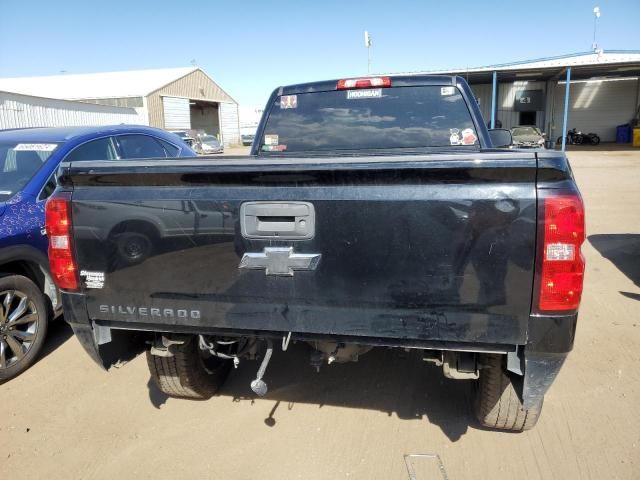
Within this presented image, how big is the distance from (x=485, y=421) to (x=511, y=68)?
3178cm

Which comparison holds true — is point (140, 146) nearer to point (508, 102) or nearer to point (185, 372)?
point (185, 372)

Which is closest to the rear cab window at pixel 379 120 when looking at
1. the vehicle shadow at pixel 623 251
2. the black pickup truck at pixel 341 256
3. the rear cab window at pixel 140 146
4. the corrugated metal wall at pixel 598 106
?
the black pickup truck at pixel 341 256

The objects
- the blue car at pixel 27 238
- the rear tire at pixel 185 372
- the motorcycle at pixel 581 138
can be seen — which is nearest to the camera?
the rear tire at pixel 185 372

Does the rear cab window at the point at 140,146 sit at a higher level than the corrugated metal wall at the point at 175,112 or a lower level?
lower

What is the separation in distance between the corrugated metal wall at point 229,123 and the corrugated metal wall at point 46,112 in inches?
732

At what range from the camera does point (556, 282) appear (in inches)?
78.6

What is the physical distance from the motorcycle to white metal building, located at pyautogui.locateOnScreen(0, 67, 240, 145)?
30657 millimetres

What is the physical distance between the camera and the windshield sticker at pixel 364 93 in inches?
154

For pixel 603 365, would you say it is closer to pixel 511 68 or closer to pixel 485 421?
pixel 485 421

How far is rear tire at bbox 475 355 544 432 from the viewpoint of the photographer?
2668 millimetres

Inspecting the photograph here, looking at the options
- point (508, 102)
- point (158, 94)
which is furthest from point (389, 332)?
point (158, 94)

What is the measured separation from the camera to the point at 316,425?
3.12 m

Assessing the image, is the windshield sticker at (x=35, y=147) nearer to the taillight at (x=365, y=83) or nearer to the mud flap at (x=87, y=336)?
the mud flap at (x=87, y=336)

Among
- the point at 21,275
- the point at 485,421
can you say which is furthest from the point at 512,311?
the point at 21,275
